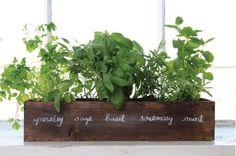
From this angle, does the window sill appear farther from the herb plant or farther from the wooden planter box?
the herb plant

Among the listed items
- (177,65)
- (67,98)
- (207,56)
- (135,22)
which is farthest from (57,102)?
(135,22)

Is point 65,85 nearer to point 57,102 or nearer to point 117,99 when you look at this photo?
point 57,102

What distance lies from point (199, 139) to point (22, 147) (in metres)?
0.59

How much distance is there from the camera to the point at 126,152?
1168 millimetres

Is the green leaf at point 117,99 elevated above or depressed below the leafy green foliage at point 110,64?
below

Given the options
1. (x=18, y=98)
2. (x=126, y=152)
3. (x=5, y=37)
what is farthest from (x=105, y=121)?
(x=5, y=37)

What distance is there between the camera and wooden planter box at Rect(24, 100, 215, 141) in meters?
1.21

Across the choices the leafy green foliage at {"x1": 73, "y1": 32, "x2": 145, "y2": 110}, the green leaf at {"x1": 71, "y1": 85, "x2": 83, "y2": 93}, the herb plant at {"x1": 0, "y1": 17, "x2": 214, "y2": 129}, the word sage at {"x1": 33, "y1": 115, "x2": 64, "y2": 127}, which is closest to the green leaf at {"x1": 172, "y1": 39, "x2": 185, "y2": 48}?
the herb plant at {"x1": 0, "y1": 17, "x2": 214, "y2": 129}

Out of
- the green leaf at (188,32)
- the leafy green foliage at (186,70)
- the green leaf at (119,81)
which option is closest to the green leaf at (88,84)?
the green leaf at (119,81)

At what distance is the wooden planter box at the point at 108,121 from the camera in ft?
3.97

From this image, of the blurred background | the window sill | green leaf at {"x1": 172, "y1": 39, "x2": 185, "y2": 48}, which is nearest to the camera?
the window sill

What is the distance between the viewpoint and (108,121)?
3.97 feet

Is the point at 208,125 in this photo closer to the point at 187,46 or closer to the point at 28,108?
the point at 187,46

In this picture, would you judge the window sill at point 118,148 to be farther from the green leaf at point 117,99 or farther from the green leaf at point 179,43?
the green leaf at point 179,43
